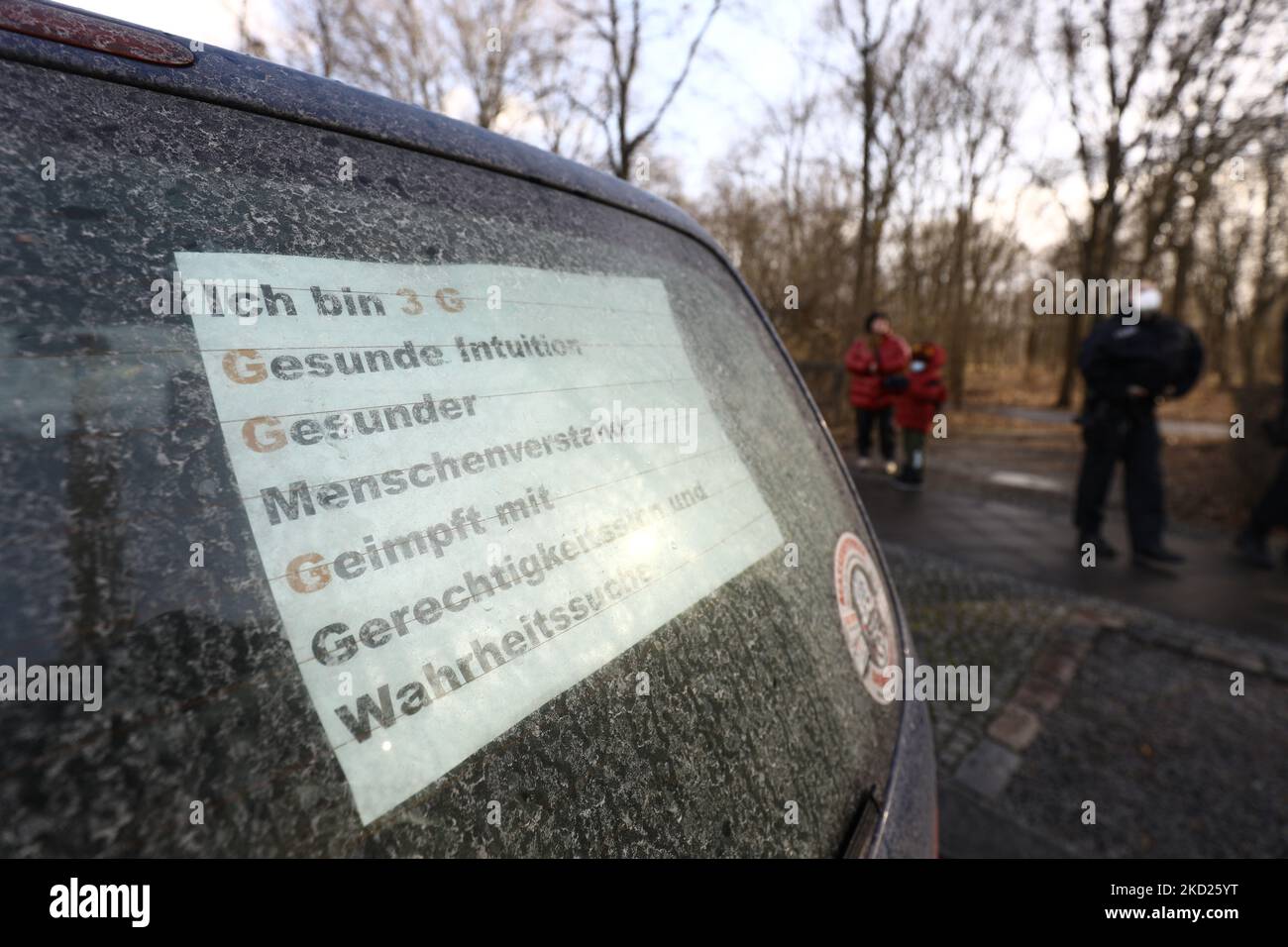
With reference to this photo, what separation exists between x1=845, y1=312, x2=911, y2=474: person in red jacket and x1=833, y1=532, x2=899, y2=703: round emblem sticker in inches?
282

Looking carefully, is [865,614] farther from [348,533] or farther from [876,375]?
[876,375]

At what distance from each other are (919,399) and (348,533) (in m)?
7.97

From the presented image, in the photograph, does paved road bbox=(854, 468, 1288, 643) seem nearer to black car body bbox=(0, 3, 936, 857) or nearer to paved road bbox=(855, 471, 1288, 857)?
paved road bbox=(855, 471, 1288, 857)

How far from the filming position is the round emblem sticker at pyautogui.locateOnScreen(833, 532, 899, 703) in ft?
3.31

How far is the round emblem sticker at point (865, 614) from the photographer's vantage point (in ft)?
3.31

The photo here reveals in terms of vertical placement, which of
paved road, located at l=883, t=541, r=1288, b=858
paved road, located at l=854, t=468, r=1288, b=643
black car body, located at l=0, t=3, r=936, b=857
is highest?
black car body, located at l=0, t=3, r=936, b=857

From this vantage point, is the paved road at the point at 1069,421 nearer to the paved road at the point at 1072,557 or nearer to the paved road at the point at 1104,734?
the paved road at the point at 1072,557

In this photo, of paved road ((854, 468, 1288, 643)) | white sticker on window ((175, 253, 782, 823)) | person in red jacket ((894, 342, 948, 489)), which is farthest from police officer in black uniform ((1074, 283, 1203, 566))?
white sticker on window ((175, 253, 782, 823))

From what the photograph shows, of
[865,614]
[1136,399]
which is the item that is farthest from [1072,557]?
[865,614]

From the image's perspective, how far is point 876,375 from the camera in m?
8.19

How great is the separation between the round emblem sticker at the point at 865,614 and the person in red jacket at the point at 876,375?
23.5 ft
